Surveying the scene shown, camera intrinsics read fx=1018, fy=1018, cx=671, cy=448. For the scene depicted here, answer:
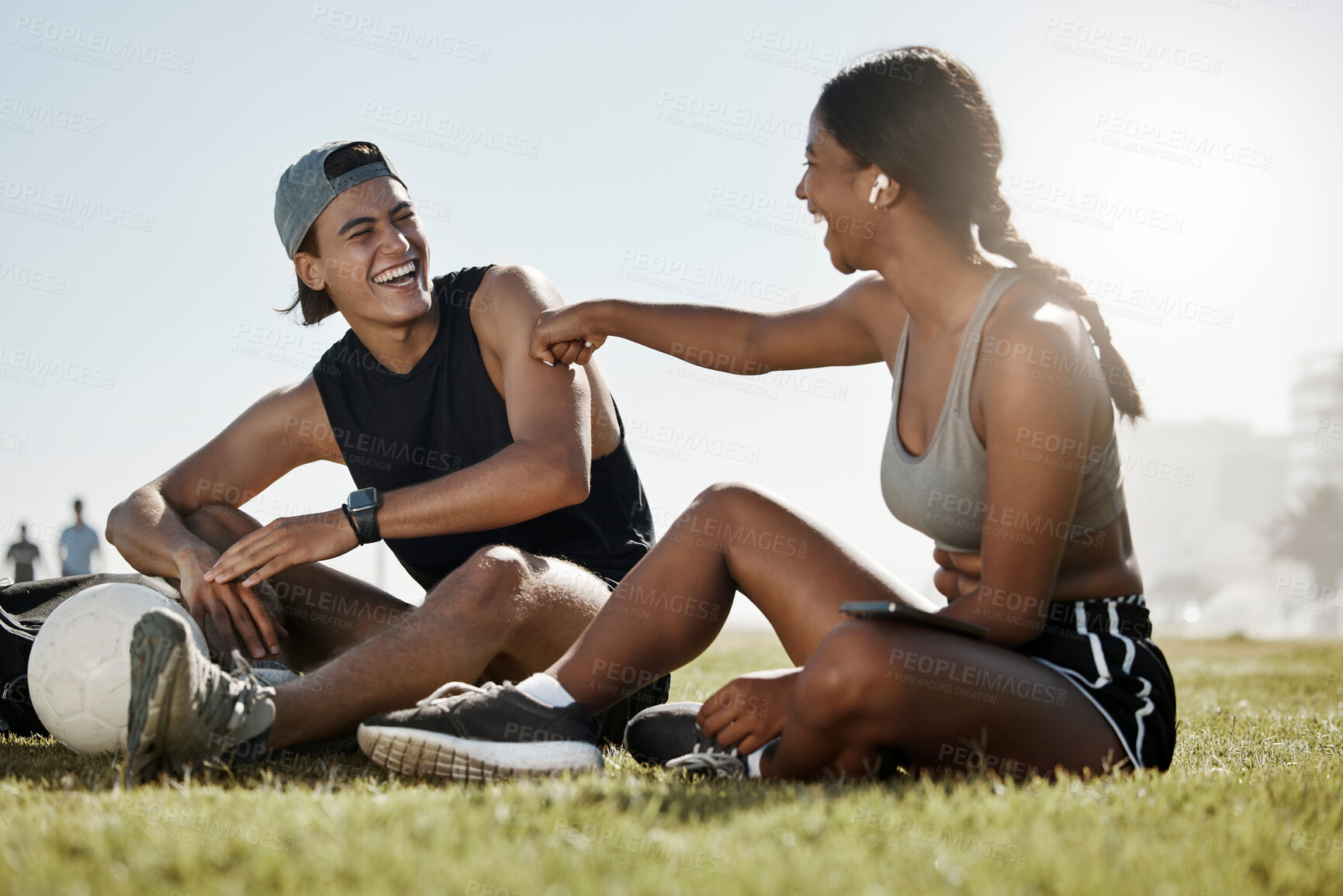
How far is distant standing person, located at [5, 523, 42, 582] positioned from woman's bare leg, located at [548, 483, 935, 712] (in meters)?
14.1

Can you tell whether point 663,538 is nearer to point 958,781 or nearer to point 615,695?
point 615,695

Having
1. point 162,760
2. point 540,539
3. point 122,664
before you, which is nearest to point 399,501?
point 540,539

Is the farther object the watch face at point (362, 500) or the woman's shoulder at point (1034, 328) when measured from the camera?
the watch face at point (362, 500)

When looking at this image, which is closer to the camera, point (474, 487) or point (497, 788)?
point (497, 788)

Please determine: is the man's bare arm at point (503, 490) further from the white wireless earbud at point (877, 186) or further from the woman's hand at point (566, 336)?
the white wireless earbud at point (877, 186)

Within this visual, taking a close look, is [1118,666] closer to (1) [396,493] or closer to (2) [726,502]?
(2) [726,502]

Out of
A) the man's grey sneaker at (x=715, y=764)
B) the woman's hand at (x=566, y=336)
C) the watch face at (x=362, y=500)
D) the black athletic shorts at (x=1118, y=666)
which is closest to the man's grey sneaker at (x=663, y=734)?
the man's grey sneaker at (x=715, y=764)

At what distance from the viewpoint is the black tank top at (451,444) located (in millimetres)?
4508

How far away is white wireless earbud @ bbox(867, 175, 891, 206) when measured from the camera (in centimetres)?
311

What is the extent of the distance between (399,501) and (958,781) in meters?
2.39

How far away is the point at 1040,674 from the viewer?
2.78 m

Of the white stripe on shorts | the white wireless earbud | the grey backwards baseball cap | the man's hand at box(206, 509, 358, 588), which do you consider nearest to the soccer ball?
the man's hand at box(206, 509, 358, 588)

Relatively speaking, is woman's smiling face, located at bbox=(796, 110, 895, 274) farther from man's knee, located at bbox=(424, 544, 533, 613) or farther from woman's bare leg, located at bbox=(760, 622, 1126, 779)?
man's knee, located at bbox=(424, 544, 533, 613)

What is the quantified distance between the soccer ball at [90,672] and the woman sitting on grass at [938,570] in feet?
3.79
